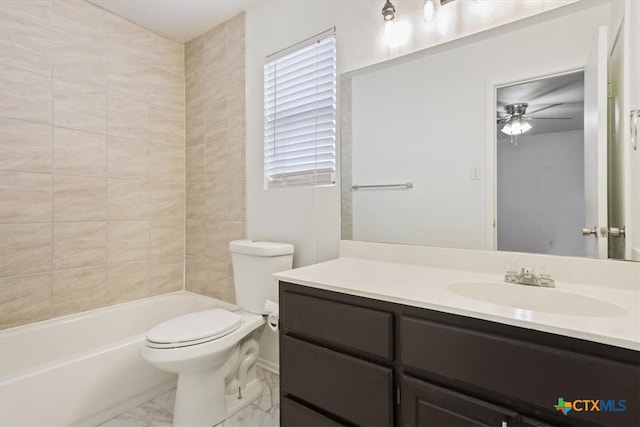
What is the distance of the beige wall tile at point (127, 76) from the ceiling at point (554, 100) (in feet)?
7.70

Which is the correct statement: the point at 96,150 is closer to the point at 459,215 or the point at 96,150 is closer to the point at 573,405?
the point at 459,215

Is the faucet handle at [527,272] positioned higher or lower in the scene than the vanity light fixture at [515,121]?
lower

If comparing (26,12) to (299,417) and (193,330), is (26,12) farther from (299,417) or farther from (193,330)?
(299,417)

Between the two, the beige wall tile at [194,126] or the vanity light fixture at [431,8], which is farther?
the beige wall tile at [194,126]

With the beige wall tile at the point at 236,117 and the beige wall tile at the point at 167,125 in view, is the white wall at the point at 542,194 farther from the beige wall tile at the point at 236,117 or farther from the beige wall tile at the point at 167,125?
the beige wall tile at the point at 167,125

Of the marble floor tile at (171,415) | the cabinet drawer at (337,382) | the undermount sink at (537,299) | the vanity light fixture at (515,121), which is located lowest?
the marble floor tile at (171,415)

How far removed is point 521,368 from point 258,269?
4.36 feet

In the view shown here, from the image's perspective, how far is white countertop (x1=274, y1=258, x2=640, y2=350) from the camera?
72cm

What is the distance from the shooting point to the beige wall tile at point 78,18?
76.0 inches

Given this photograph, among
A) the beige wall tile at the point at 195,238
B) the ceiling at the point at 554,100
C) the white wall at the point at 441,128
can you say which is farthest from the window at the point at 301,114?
the ceiling at the point at 554,100

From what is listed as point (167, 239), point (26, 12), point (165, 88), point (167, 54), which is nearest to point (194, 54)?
point (167, 54)

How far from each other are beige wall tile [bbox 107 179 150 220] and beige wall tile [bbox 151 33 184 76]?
92 centimetres

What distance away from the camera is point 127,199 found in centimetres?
226

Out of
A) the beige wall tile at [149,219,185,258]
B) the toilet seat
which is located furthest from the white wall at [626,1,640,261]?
the beige wall tile at [149,219,185,258]
